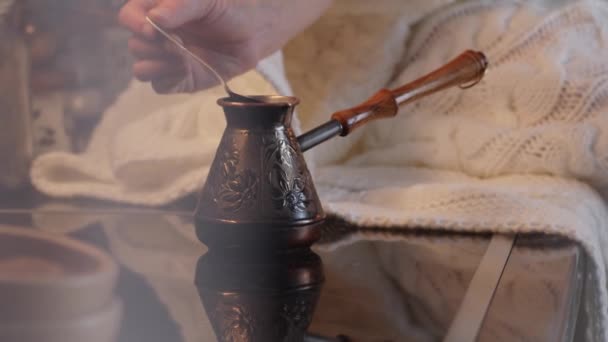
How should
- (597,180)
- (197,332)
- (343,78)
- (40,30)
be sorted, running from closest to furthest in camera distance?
1. (197,332)
2. (597,180)
3. (343,78)
4. (40,30)

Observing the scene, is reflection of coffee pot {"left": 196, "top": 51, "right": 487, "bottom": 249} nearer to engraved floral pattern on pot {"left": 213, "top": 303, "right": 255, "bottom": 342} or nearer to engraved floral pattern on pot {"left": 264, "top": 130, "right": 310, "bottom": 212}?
engraved floral pattern on pot {"left": 264, "top": 130, "right": 310, "bottom": 212}

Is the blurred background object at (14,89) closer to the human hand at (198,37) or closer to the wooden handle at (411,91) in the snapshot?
the human hand at (198,37)

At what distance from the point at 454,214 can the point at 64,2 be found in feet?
2.25

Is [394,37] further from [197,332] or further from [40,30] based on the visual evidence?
[197,332]

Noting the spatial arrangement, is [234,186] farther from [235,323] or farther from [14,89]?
[14,89]

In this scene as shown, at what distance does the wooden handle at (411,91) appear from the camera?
22.9 inches

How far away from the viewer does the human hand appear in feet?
1.73

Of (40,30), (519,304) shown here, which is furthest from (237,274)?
(40,30)

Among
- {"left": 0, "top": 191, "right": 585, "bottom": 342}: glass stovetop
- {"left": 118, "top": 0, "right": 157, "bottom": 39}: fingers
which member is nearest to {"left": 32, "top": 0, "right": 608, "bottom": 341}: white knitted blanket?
{"left": 0, "top": 191, "right": 585, "bottom": 342}: glass stovetop

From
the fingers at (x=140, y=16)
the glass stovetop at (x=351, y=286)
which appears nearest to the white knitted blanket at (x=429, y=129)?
the glass stovetop at (x=351, y=286)

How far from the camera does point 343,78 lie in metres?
0.91

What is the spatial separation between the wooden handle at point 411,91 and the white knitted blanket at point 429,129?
85 mm

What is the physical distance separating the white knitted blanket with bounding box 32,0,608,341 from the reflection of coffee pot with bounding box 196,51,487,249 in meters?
0.14

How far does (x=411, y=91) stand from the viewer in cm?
64
